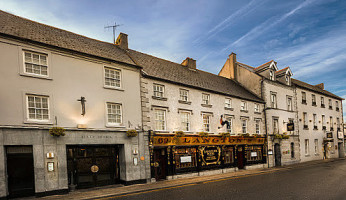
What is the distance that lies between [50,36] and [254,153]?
22744mm

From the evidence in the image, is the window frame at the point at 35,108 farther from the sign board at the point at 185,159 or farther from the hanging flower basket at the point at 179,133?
the sign board at the point at 185,159

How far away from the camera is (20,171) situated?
12.2 m

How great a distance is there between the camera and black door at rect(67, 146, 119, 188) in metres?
14.2

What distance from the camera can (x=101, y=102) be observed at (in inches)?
603

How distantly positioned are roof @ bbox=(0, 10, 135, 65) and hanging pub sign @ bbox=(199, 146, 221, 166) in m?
10.2

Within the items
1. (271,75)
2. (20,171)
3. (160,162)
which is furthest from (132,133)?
(271,75)

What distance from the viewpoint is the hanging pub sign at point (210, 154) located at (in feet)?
69.2

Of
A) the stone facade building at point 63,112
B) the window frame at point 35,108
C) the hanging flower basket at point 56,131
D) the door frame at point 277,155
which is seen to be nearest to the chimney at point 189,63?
the stone facade building at point 63,112

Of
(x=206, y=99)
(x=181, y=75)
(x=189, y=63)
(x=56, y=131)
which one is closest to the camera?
(x=56, y=131)

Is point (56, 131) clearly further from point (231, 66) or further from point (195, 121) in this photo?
point (231, 66)

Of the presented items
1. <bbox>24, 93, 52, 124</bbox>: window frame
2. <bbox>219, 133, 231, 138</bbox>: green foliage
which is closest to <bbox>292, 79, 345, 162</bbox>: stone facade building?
<bbox>219, 133, 231, 138</bbox>: green foliage

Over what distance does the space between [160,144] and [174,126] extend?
81.5 inches

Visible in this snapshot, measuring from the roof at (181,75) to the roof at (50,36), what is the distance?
96.7 inches

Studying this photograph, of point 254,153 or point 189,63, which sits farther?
point 254,153
